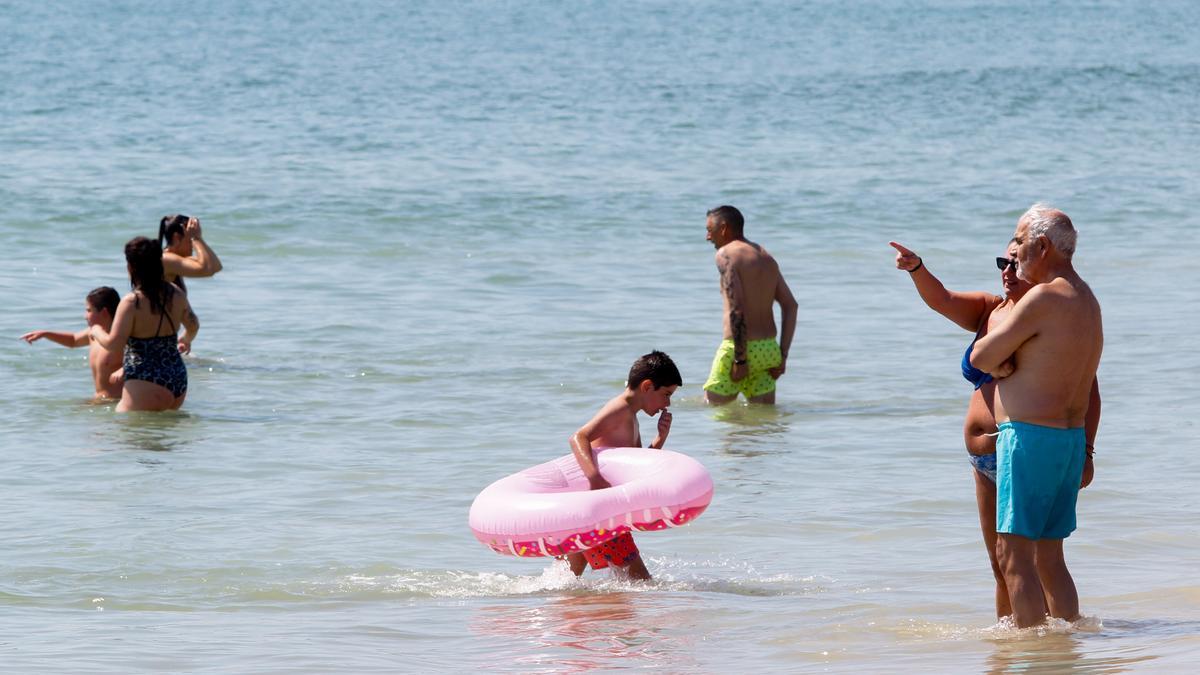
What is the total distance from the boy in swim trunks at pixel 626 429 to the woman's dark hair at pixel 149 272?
4.25 meters

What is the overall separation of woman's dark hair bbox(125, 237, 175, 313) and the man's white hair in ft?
20.5

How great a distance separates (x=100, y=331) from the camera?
999cm

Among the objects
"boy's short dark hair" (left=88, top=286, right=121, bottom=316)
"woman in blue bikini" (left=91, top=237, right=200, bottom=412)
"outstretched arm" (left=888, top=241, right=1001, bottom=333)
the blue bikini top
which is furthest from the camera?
"boy's short dark hair" (left=88, top=286, right=121, bottom=316)

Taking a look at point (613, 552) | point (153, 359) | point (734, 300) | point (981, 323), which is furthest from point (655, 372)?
point (153, 359)

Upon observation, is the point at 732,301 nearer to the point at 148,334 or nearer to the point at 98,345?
the point at 148,334

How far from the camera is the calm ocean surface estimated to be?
595 cm

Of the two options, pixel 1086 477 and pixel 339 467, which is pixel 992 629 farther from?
pixel 339 467

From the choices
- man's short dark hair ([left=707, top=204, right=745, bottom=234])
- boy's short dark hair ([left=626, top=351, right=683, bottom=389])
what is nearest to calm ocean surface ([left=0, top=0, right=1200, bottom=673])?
boy's short dark hair ([left=626, top=351, right=683, bottom=389])

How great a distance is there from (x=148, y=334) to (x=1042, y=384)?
6.45 m

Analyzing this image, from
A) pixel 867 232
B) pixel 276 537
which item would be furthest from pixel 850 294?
pixel 276 537

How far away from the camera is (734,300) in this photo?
9703 millimetres

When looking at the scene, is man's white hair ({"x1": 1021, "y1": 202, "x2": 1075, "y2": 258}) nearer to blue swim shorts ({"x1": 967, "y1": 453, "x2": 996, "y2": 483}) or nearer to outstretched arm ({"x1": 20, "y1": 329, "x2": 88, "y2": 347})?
blue swim shorts ({"x1": 967, "y1": 453, "x2": 996, "y2": 483})

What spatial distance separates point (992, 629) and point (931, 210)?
16.6 metres

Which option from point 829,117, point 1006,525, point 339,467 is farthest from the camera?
point 829,117
